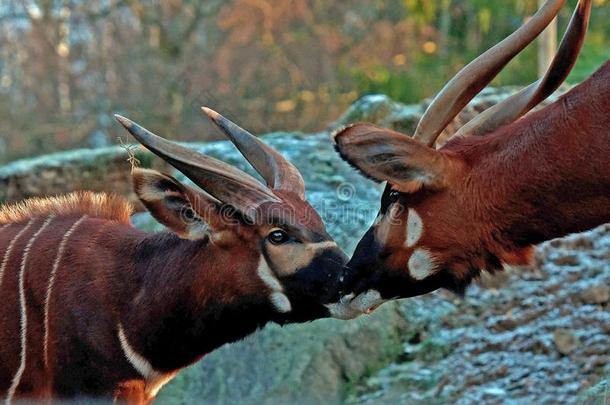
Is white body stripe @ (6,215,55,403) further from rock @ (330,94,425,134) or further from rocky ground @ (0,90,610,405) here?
rock @ (330,94,425,134)

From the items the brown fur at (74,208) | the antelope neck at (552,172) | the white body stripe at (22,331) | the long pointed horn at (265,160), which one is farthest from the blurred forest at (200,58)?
the antelope neck at (552,172)

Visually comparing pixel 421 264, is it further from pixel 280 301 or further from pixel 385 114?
pixel 385 114

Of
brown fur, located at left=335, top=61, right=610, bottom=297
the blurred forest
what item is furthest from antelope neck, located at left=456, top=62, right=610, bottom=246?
the blurred forest

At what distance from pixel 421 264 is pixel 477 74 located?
1.00m

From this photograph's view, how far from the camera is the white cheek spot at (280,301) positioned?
6.21m

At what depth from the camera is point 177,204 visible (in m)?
6.26

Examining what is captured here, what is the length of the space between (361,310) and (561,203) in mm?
1161

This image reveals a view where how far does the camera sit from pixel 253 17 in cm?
2391

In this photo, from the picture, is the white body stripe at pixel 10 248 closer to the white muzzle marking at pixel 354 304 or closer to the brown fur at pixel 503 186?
the white muzzle marking at pixel 354 304

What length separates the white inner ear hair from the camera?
20.3 ft

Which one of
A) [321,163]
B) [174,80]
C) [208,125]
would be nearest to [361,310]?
[321,163]

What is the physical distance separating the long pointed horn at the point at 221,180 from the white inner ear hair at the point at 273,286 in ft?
0.90

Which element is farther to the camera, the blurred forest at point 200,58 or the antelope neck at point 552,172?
the blurred forest at point 200,58

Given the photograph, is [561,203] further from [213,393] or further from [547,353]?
[213,393]
